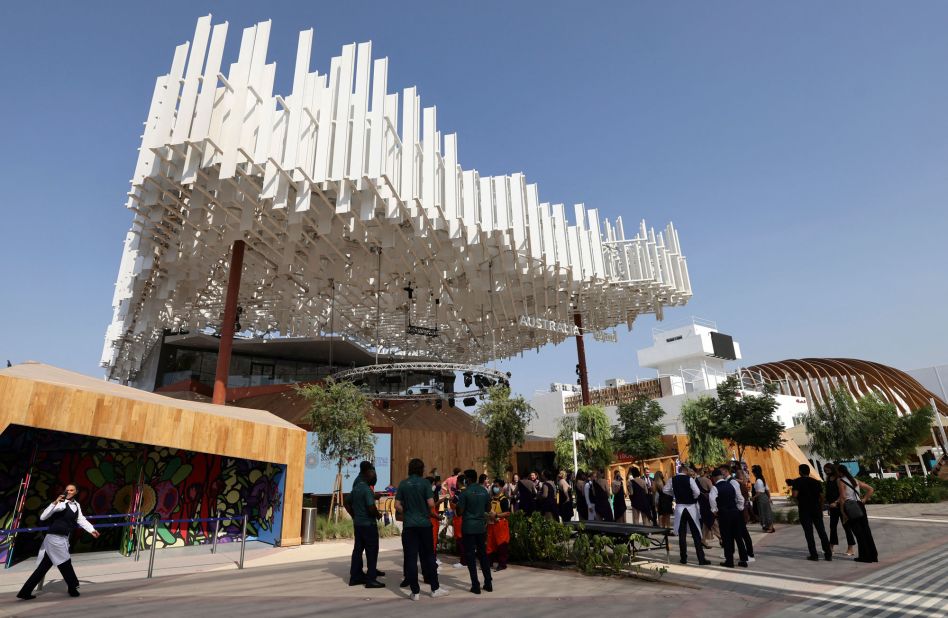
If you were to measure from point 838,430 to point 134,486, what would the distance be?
2356 cm

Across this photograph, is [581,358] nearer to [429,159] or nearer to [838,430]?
[838,430]

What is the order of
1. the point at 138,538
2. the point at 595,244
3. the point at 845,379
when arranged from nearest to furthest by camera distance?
the point at 138,538 < the point at 595,244 < the point at 845,379

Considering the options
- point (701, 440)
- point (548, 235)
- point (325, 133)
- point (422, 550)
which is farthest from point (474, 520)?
point (701, 440)

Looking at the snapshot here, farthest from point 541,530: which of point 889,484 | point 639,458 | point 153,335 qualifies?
point 153,335

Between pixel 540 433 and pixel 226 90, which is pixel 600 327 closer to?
pixel 540 433

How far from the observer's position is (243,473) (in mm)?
11211

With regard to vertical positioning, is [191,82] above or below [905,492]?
above

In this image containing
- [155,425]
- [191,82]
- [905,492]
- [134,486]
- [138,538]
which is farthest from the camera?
[905,492]

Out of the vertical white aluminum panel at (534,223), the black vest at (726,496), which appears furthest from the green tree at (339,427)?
the black vest at (726,496)

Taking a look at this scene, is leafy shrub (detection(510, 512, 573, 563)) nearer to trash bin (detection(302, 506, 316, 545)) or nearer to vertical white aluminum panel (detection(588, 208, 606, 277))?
trash bin (detection(302, 506, 316, 545))

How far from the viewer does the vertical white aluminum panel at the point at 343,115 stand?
42.6 ft

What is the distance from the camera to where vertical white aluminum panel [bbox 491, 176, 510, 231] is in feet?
55.3

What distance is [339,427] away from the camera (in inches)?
565

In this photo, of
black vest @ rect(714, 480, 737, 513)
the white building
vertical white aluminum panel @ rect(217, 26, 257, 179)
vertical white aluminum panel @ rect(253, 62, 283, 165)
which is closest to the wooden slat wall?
vertical white aluminum panel @ rect(217, 26, 257, 179)
